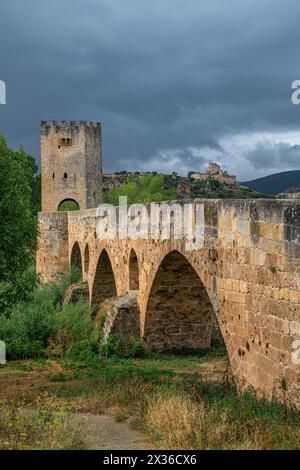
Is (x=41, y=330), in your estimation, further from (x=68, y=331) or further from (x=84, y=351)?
(x=84, y=351)

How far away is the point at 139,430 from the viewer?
6656mm

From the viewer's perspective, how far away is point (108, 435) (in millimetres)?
6570

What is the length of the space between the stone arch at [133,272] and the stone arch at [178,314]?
2.04m

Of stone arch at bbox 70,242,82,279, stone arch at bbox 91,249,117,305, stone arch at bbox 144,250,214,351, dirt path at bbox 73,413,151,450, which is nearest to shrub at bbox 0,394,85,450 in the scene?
dirt path at bbox 73,413,151,450

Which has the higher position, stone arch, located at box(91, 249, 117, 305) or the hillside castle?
the hillside castle

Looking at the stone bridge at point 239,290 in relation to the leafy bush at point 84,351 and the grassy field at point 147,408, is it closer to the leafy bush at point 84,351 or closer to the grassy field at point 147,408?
the grassy field at point 147,408

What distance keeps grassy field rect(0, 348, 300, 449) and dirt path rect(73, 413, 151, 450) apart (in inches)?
4.8

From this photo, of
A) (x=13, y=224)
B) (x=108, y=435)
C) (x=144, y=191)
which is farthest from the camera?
(x=144, y=191)

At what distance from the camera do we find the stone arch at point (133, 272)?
16.9 m

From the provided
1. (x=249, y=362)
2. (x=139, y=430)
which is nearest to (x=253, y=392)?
(x=249, y=362)

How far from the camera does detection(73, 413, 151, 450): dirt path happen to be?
6016 mm

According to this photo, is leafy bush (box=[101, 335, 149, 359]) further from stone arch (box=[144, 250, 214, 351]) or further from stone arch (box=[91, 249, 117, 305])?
stone arch (box=[91, 249, 117, 305])

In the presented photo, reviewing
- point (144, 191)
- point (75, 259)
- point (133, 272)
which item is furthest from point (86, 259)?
point (144, 191)

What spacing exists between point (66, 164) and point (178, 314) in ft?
88.2
